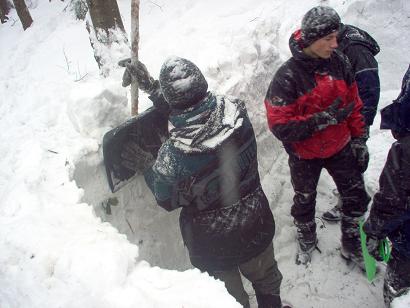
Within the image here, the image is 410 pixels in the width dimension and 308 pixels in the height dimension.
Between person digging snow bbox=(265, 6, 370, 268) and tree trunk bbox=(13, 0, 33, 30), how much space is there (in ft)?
45.2

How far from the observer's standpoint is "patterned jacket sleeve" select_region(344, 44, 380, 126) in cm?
333

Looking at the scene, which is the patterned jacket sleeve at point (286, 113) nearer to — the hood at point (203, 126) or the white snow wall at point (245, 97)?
the hood at point (203, 126)

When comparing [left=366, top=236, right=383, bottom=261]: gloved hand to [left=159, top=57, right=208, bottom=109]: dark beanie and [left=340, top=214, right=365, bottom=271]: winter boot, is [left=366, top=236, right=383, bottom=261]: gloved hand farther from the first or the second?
[left=159, top=57, right=208, bottom=109]: dark beanie

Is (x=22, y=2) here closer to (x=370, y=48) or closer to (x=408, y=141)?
(x=370, y=48)

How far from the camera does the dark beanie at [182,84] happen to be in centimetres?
234

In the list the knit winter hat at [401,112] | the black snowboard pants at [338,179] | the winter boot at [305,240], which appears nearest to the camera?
the knit winter hat at [401,112]

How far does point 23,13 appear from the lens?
1388 centimetres

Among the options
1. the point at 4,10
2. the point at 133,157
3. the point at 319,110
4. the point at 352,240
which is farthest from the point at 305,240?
the point at 4,10

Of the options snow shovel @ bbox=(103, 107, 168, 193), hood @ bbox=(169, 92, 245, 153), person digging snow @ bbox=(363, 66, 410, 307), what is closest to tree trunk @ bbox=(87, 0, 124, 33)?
snow shovel @ bbox=(103, 107, 168, 193)

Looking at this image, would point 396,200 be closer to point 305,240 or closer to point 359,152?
point 359,152

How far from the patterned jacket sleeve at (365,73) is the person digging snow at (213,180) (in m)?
1.37

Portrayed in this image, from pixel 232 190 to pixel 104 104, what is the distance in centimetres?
145

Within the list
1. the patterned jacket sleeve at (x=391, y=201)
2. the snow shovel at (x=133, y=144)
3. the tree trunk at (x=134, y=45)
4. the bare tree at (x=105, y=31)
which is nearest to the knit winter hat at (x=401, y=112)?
the patterned jacket sleeve at (x=391, y=201)

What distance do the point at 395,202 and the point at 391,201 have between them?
25mm
